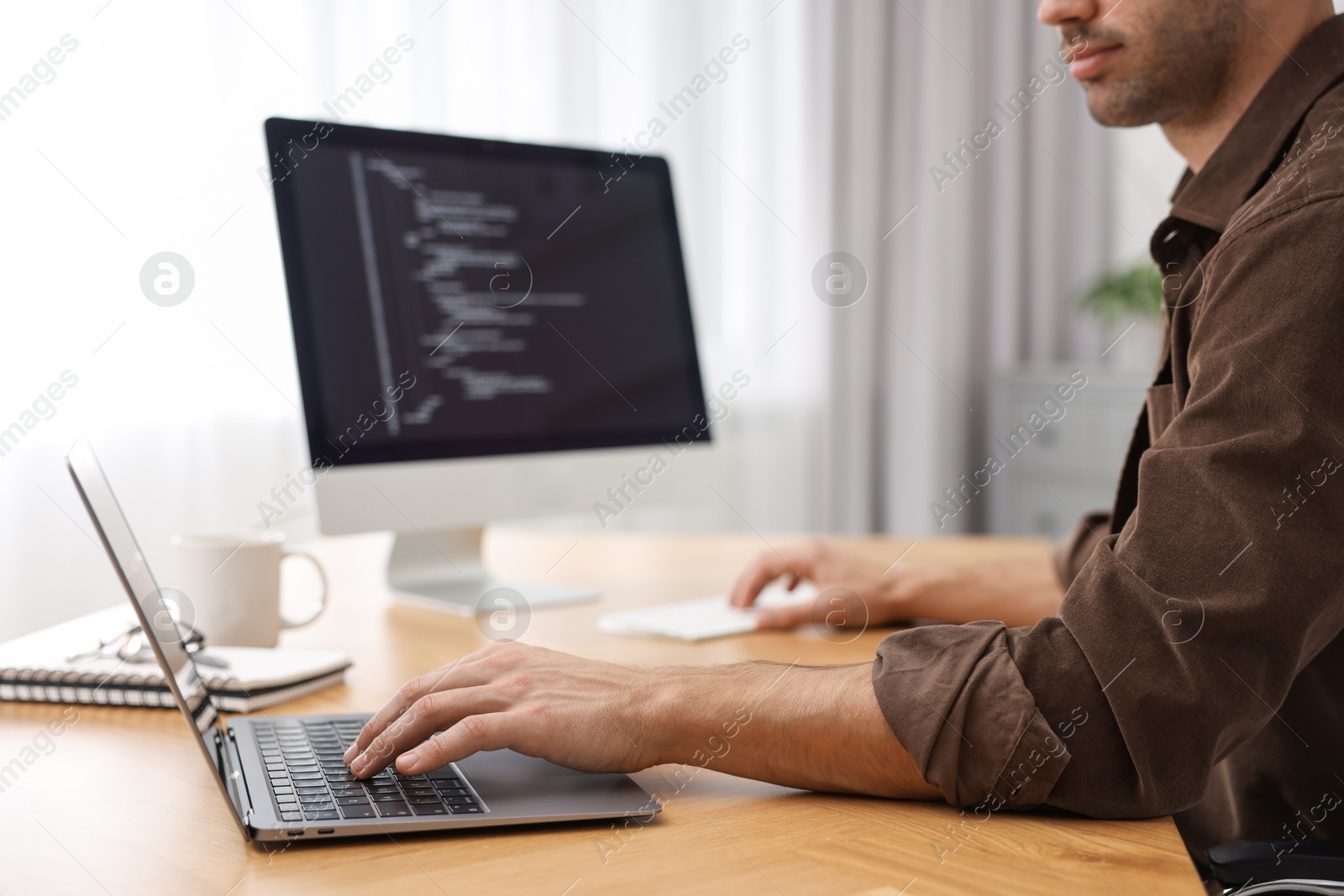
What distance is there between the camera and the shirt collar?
2.95 feet

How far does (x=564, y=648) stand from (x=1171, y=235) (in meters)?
0.64

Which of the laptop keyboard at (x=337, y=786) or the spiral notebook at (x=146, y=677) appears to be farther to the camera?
the spiral notebook at (x=146, y=677)

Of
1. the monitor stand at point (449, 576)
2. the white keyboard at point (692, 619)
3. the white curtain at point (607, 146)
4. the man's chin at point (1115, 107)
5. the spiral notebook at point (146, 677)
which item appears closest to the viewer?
the spiral notebook at point (146, 677)

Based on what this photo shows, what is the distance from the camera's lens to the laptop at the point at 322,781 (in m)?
0.64

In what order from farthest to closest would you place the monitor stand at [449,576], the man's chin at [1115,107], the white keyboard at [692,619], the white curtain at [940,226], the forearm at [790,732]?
the white curtain at [940,226], the monitor stand at [449,576], the white keyboard at [692,619], the man's chin at [1115,107], the forearm at [790,732]

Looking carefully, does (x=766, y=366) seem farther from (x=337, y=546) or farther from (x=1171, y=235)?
(x=1171, y=235)

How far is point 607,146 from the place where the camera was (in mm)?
2971

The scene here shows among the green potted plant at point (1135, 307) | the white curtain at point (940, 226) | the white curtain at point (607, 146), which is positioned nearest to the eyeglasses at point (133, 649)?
the white curtain at point (607, 146)

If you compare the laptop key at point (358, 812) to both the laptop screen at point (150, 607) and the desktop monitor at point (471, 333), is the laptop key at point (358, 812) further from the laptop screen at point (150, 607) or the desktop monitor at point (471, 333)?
the desktop monitor at point (471, 333)

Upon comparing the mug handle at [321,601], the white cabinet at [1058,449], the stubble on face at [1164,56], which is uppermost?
the stubble on face at [1164,56]

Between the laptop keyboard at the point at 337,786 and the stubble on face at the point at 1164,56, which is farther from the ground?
the stubble on face at the point at 1164,56

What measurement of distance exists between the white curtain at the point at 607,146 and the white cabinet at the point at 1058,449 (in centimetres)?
15

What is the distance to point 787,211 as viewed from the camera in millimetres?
3203

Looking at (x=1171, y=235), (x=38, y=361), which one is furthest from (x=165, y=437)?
(x=1171, y=235)
